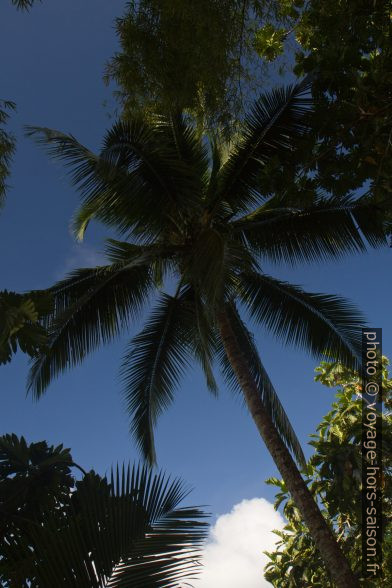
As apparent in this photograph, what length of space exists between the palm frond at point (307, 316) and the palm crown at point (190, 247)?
0.06 ft

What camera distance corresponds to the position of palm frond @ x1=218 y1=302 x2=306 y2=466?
28.5 feet

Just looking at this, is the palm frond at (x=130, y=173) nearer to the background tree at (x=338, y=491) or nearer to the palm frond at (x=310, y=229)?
the palm frond at (x=310, y=229)

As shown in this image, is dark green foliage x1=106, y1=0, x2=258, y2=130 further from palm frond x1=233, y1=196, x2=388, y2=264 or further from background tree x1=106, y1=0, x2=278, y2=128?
palm frond x1=233, y1=196, x2=388, y2=264

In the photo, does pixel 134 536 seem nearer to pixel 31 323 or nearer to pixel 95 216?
pixel 31 323

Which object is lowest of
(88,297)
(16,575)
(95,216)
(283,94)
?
(16,575)

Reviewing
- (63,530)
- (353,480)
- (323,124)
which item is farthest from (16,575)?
(353,480)

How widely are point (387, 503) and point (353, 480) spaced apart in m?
2.21

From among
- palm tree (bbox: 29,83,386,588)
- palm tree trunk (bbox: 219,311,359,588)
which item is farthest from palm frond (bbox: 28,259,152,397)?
palm tree trunk (bbox: 219,311,359,588)

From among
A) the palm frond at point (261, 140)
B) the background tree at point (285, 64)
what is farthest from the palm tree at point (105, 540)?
the palm frond at point (261, 140)

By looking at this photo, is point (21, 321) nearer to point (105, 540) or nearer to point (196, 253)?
point (105, 540)

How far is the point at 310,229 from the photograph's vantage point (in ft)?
29.4

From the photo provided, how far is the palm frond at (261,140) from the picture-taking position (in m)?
8.26

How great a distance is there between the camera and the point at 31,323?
280cm

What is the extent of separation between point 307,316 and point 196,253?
2304 millimetres
